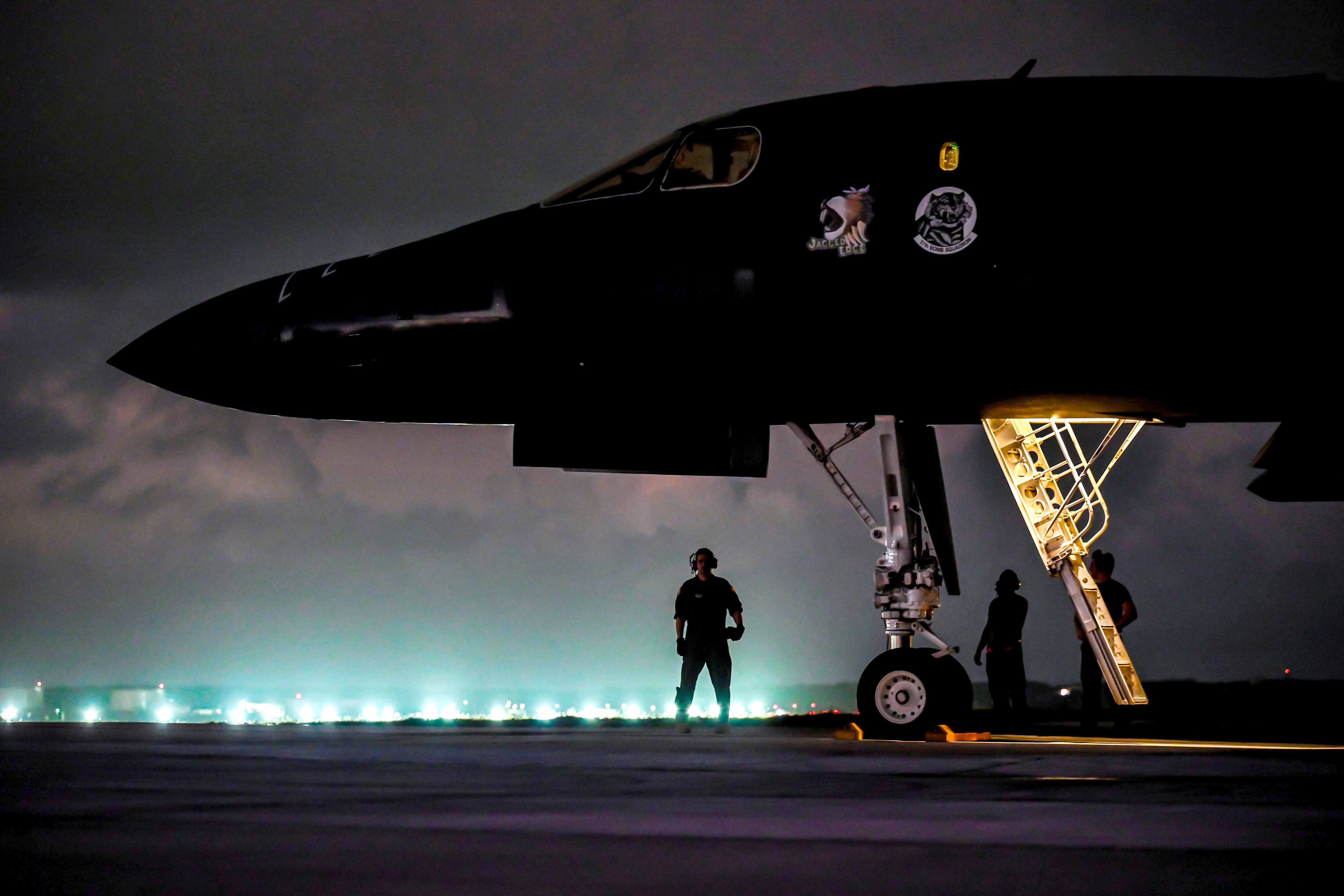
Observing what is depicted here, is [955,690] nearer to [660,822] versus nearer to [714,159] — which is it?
[714,159]

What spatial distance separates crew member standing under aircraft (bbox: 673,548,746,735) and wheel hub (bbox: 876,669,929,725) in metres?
3.85

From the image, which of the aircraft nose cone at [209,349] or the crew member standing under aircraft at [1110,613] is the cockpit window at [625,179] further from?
the crew member standing under aircraft at [1110,613]

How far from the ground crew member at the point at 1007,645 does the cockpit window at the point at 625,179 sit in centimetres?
687

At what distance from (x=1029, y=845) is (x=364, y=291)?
9.12 meters

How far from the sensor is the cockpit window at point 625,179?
12242mm

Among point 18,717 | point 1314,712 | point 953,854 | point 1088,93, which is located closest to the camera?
point 953,854

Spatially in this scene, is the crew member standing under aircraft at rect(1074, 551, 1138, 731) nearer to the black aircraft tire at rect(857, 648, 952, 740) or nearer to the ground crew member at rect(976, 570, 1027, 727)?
the ground crew member at rect(976, 570, 1027, 727)

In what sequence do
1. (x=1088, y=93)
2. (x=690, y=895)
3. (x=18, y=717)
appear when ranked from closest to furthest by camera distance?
(x=690, y=895) → (x=1088, y=93) → (x=18, y=717)

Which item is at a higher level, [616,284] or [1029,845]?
[616,284]

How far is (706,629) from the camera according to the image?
14914mm

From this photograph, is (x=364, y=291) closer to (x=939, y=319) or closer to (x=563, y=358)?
(x=563, y=358)

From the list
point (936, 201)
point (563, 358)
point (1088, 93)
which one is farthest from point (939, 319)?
point (563, 358)

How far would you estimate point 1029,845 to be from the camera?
166 inches

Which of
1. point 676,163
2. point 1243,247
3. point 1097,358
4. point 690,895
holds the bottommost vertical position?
point 690,895
